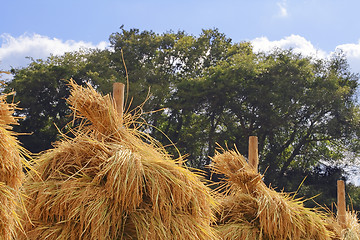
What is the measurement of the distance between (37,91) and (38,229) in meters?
18.5

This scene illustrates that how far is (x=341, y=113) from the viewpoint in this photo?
19.5 meters

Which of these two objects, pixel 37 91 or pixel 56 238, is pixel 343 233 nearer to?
pixel 56 238

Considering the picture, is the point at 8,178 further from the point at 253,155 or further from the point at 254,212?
the point at 253,155

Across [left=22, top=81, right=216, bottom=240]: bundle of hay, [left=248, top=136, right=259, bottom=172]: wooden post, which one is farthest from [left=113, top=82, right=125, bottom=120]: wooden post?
[left=248, top=136, right=259, bottom=172]: wooden post

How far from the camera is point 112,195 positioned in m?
2.84

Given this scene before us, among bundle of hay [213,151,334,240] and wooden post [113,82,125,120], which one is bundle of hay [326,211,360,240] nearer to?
bundle of hay [213,151,334,240]

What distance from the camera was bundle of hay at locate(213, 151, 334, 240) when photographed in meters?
4.72

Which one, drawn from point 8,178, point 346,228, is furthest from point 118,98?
point 346,228

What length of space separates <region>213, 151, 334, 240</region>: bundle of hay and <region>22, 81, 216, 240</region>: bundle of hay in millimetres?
1630

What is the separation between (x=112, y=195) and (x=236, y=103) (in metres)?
18.4

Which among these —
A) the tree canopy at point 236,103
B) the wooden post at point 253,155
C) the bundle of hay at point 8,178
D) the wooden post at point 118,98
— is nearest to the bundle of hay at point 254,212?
the wooden post at point 253,155

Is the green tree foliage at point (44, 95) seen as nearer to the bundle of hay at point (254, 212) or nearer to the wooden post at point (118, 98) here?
the bundle of hay at point (254, 212)

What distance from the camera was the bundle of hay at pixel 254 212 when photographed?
4.72 m

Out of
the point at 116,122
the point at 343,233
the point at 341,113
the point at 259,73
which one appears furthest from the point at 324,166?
the point at 116,122
